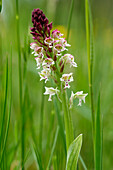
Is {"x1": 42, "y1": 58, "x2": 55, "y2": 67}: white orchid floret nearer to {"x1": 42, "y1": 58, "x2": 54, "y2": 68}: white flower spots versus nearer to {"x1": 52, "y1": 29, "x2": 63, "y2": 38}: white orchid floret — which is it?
{"x1": 42, "y1": 58, "x2": 54, "y2": 68}: white flower spots

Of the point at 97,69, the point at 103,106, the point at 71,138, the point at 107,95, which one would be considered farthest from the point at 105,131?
the point at 71,138

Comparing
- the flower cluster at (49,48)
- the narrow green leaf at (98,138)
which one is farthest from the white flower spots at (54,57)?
the narrow green leaf at (98,138)

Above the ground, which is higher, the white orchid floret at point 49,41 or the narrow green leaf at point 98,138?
the white orchid floret at point 49,41

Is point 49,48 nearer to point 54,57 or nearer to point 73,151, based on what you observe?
point 54,57

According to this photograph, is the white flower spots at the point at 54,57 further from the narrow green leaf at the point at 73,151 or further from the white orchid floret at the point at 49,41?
the narrow green leaf at the point at 73,151

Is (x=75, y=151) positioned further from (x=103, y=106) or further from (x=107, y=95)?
(x=107, y=95)

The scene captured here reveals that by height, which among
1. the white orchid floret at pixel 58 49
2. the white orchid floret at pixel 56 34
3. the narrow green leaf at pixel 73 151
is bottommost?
the narrow green leaf at pixel 73 151

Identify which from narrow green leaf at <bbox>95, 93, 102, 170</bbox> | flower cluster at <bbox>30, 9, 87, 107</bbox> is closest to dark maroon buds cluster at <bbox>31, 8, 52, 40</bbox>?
flower cluster at <bbox>30, 9, 87, 107</bbox>

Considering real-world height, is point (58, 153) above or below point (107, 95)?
below
